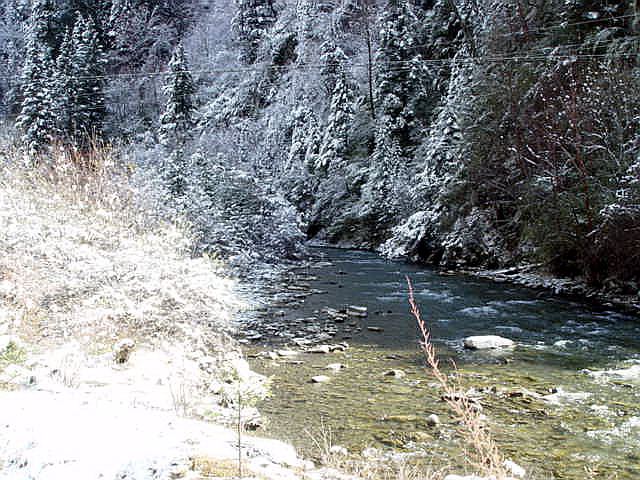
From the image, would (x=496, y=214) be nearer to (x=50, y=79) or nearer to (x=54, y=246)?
(x=54, y=246)

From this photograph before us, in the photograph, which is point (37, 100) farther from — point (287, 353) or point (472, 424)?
point (472, 424)

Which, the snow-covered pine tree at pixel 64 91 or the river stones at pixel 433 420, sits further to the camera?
the snow-covered pine tree at pixel 64 91

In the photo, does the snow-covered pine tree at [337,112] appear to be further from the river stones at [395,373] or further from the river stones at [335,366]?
the river stones at [395,373]

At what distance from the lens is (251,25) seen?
49.4m

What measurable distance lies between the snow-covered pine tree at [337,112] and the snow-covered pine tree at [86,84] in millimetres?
17379

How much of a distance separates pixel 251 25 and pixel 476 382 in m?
47.5

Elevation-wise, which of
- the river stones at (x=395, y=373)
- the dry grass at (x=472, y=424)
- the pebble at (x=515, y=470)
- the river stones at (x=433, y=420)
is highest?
the dry grass at (x=472, y=424)

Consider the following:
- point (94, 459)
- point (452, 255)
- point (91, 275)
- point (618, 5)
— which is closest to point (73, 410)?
point (94, 459)

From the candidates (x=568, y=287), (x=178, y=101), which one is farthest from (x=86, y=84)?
(x=568, y=287)

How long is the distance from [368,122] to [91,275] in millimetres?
29376

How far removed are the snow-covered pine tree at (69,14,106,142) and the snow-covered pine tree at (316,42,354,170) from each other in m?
17.4

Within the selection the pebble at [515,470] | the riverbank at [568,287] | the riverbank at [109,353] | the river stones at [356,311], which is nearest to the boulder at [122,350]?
the riverbank at [109,353]

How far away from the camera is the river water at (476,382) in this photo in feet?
18.9

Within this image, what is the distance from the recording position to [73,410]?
4.22 m
